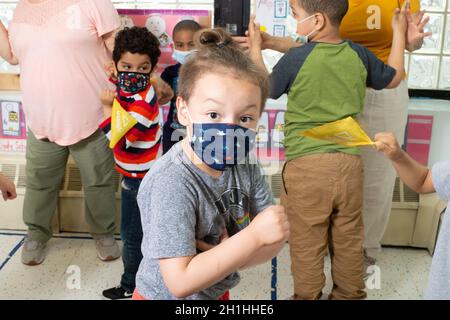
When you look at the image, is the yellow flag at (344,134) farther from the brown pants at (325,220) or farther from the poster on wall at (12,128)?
the poster on wall at (12,128)

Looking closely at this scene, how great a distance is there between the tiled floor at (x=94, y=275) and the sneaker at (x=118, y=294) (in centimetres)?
6

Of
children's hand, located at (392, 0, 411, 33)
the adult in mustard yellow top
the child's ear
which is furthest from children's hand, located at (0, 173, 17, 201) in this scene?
children's hand, located at (392, 0, 411, 33)

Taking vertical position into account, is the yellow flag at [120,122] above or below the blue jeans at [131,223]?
above

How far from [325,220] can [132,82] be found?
852 millimetres

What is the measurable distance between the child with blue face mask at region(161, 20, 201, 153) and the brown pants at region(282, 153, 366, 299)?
20.9 inches

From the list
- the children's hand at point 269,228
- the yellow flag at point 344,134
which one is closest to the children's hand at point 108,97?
the yellow flag at point 344,134

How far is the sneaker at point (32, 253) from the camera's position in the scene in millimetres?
2383

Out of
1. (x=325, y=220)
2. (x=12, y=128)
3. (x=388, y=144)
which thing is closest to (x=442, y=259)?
(x=388, y=144)

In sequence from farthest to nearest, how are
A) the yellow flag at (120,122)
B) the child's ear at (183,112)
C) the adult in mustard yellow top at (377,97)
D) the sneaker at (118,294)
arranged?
the sneaker at (118,294) → the adult in mustard yellow top at (377,97) → the yellow flag at (120,122) → the child's ear at (183,112)

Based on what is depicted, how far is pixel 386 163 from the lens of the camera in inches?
87.4

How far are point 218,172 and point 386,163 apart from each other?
1.30m

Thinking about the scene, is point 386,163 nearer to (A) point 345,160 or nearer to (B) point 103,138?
(A) point 345,160

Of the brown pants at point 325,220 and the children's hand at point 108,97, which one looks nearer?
the brown pants at point 325,220
